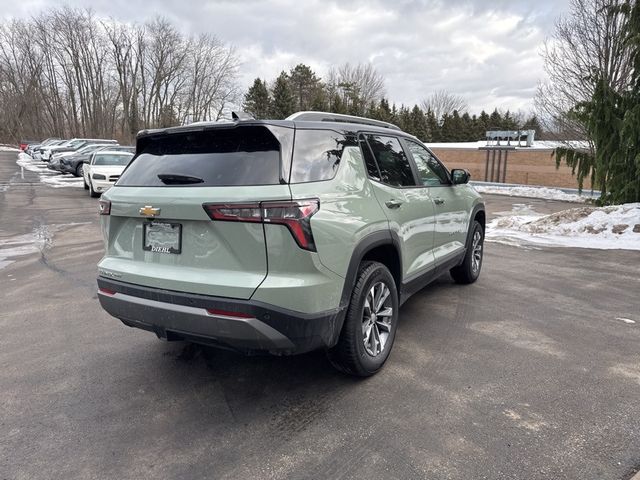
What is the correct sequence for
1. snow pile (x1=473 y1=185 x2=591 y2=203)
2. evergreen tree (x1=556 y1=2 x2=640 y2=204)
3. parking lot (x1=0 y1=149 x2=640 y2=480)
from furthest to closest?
snow pile (x1=473 y1=185 x2=591 y2=203)
evergreen tree (x1=556 y1=2 x2=640 y2=204)
parking lot (x1=0 y1=149 x2=640 y2=480)

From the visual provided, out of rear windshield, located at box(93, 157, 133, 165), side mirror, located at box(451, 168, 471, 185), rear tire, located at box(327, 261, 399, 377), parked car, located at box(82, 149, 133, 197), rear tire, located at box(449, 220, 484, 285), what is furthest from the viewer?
rear windshield, located at box(93, 157, 133, 165)

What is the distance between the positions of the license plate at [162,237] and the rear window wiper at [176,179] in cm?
28

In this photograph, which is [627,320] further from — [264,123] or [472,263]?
[264,123]

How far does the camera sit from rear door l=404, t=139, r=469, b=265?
176 inches

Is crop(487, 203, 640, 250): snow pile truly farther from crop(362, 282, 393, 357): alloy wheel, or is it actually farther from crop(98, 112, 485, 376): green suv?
crop(98, 112, 485, 376): green suv

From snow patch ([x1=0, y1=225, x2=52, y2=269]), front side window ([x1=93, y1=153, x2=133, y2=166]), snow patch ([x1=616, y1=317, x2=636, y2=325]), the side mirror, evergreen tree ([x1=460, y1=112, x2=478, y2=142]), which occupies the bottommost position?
snow patch ([x1=0, y1=225, x2=52, y2=269])

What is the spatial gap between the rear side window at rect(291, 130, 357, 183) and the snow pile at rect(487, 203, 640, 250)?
6.97 meters

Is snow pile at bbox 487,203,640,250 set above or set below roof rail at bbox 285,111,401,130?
below

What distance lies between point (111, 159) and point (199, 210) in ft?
52.0

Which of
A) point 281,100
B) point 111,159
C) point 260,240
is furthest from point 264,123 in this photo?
point 281,100

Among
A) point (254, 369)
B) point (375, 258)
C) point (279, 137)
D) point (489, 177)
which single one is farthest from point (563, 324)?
point (489, 177)

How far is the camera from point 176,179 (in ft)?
9.60

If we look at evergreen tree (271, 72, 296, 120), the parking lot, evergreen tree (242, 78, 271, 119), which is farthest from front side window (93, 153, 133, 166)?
evergreen tree (242, 78, 271, 119)

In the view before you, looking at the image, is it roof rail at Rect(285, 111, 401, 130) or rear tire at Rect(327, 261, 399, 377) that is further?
roof rail at Rect(285, 111, 401, 130)
